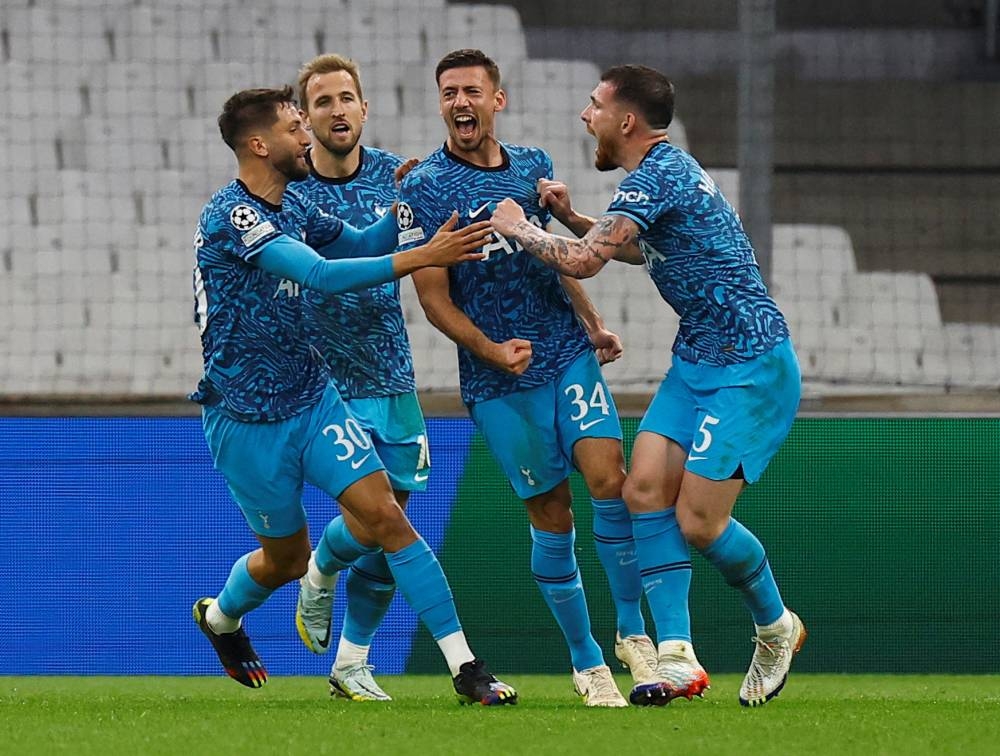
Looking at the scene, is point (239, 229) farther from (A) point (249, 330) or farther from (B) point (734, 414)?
(B) point (734, 414)

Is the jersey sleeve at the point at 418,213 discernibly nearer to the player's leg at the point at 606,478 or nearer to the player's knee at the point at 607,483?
the player's leg at the point at 606,478

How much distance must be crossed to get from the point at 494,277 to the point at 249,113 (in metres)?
0.95

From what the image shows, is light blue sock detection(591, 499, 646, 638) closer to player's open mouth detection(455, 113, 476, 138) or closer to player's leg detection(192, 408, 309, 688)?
player's leg detection(192, 408, 309, 688)

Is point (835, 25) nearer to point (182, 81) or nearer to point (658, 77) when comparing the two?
point (182, 81)

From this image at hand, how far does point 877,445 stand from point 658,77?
306 cm

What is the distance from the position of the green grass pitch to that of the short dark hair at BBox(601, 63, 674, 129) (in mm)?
1856

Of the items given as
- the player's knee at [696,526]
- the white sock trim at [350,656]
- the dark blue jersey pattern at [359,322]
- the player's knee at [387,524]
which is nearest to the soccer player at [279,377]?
the player's knee at [387,524]

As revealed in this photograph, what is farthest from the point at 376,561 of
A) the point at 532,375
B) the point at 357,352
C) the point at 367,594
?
the point at 532,375

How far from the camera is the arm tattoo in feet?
17.0

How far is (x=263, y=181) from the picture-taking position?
5547 mm

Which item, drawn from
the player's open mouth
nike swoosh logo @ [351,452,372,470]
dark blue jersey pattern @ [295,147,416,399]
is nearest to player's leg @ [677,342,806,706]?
nike swoosh logo @ [351,452,372,470]

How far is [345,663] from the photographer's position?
20.6ft

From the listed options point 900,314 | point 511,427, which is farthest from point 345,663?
point 900,314

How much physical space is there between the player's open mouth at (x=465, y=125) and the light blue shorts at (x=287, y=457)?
94 centimetres
